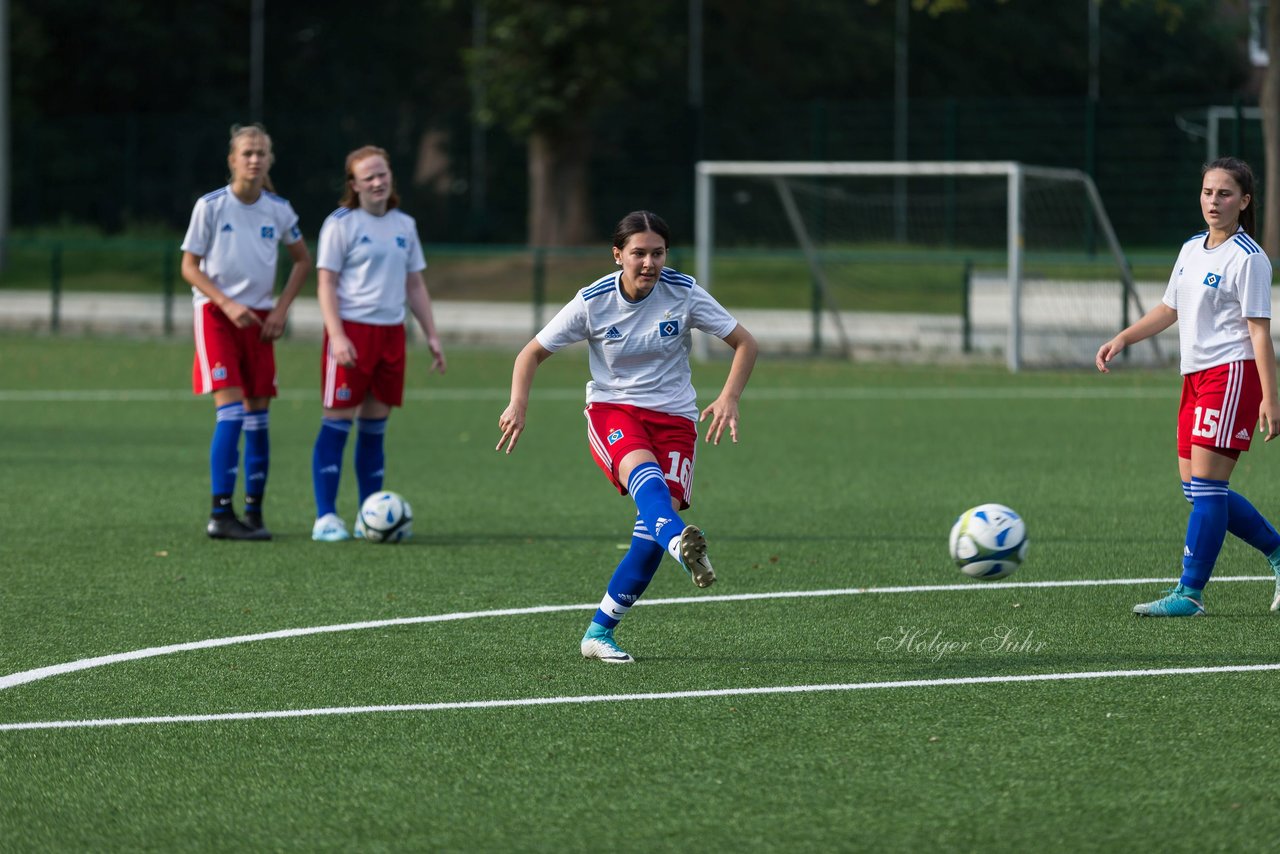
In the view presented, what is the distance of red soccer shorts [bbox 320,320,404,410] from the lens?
9.40 meters

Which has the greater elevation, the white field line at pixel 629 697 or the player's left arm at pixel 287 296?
the player's left arm at pixel 287 296

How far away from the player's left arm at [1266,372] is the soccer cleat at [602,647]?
2471 millimetres

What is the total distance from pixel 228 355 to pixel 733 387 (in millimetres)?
3704

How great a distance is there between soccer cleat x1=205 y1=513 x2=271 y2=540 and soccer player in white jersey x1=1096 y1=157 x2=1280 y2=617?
4.32 m

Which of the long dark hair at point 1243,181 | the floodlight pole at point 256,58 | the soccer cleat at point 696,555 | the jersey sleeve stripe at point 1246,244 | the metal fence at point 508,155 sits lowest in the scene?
the soccer cleat at point 696,555

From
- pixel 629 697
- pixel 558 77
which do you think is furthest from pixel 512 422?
pixel 558 77

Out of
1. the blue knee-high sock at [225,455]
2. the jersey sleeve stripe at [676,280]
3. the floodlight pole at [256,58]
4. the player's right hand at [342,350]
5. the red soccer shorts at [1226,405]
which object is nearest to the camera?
the jersey sleeve stripe at [676,280]

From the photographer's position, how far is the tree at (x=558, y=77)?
115 ft

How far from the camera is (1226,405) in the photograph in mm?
7016

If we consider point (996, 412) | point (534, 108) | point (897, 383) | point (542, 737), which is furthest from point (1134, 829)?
point (534, 108)

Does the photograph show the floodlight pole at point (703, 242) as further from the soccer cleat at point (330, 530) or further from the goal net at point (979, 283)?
the soccer cleat at point (330, 530)

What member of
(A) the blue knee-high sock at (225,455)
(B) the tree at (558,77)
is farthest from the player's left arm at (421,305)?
(B) the tree at (558,77)

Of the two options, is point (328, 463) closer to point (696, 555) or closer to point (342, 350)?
point (342, 350)

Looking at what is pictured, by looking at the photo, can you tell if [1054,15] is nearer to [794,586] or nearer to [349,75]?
[349,75]
